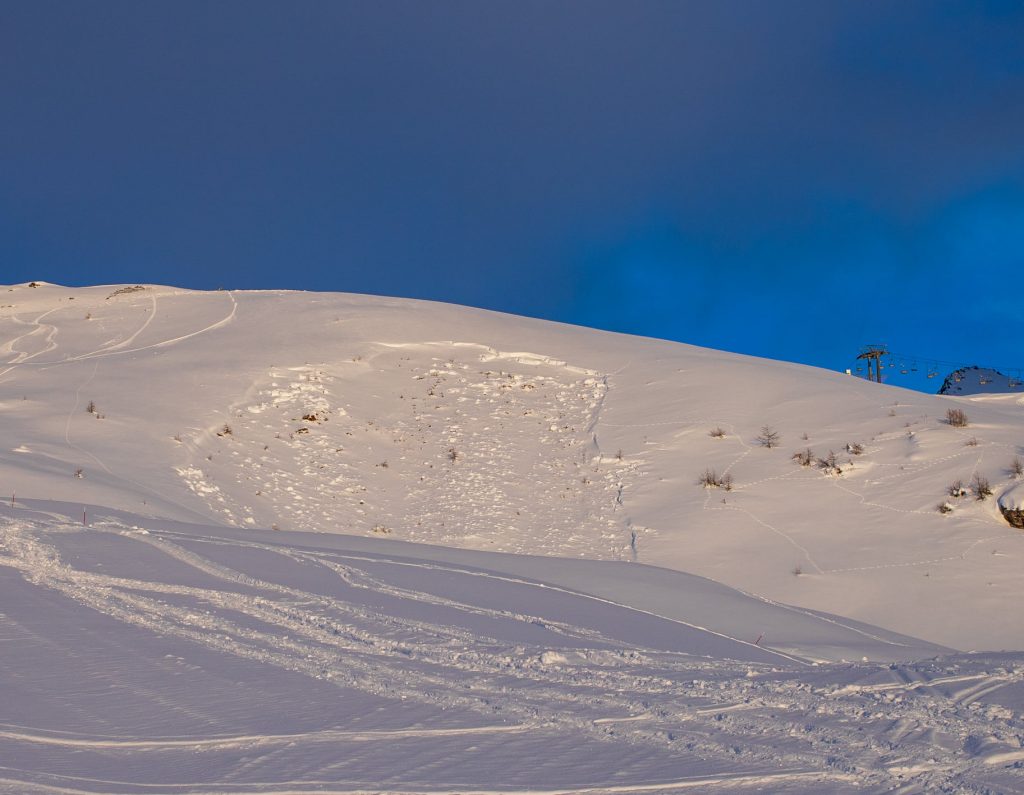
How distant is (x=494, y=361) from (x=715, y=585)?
1326 cm

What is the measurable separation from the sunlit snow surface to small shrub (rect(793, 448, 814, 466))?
14.9 inches

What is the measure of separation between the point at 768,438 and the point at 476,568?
8.93 metres

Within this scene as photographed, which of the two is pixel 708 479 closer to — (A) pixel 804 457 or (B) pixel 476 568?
(A) pixel 804 457

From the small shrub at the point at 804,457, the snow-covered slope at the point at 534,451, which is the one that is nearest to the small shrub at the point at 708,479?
the snow-covered slope at the point at 534,451

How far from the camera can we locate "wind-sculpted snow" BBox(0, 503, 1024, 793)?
3.72 meters

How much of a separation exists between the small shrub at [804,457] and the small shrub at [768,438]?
0.68 meters

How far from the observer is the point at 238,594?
712 centimetres

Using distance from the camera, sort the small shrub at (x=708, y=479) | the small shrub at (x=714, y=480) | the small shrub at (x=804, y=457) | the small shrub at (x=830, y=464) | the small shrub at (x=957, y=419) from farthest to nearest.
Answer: the small shrub at (x=957, y=419)
the small shrub at (x=804, y=457)
the small shrub at (x=708, y=479)
the small shrub at (x=714, y=480)
the small shrub at (x=830, y=464)

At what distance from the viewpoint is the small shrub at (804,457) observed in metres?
15.3

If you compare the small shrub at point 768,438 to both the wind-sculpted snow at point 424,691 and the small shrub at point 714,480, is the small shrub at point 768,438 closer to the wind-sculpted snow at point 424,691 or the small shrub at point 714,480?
the small shrub at point 714,480

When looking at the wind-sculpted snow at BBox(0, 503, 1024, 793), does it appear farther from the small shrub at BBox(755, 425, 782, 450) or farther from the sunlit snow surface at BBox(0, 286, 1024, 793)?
the small shrub at BBox(755, 425, 782, 450)

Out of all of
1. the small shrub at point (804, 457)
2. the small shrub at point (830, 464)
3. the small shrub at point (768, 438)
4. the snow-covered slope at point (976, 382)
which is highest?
the snow-covered slope at point (976, 382)

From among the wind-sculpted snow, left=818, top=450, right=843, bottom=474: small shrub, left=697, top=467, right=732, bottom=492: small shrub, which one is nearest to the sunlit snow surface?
the wind-sculpted snow

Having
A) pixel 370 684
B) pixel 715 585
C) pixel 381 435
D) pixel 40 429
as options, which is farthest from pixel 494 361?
pixel 370 684
